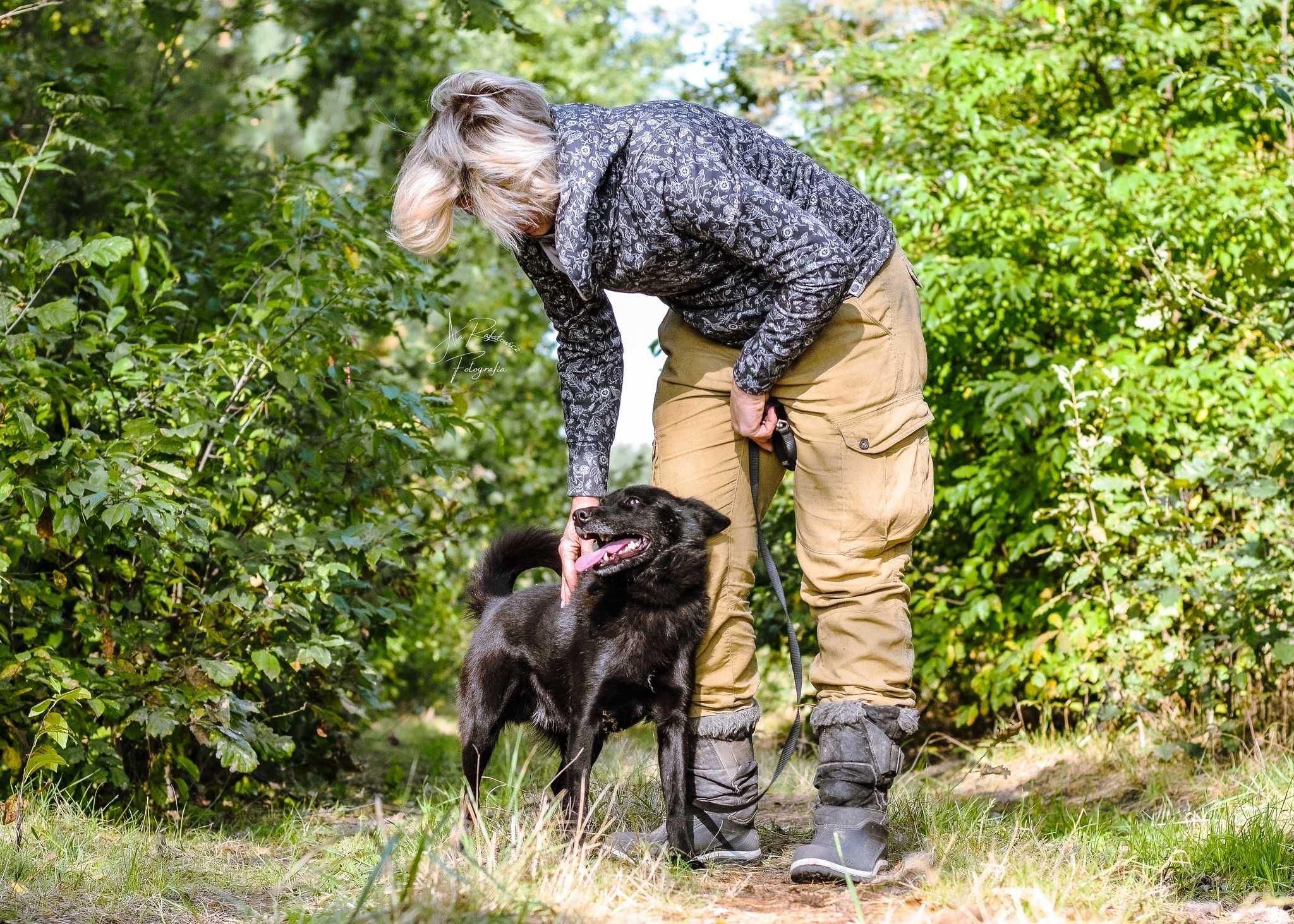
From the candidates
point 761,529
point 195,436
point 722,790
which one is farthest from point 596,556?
point 195,436

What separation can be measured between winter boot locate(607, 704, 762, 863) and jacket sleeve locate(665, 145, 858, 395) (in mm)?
1051

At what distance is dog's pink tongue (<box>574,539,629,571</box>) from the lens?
316 centimetres

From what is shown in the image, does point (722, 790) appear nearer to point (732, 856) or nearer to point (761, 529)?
point (732, 856)

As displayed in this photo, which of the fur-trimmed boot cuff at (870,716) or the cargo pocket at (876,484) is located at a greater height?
the cargo pocket at (876,484)

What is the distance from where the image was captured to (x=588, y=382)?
127 inches

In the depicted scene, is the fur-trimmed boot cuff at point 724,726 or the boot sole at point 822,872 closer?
the boot sole at point 822,872

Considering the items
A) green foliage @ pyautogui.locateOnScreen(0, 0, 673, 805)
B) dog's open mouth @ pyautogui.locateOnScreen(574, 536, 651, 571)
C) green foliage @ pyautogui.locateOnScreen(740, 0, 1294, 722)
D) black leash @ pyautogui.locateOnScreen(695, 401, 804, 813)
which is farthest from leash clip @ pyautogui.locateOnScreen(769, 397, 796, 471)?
green foliage @ pyautogui.locateOnScreen(740, 0, 1294, 722)

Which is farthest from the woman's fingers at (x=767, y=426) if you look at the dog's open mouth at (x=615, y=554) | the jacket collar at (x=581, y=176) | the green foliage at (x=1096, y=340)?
the green foliage at (x=1096, y=340)

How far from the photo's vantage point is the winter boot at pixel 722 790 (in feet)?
10.0

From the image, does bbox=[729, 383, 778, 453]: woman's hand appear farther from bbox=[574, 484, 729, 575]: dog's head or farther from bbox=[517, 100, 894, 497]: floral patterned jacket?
bbox=[574, 484, 729, 575]: dog's head

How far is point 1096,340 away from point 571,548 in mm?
3050

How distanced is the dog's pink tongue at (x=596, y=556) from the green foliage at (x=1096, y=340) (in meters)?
2.08

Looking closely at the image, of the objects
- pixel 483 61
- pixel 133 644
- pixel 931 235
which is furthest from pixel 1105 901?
pixel 483 61

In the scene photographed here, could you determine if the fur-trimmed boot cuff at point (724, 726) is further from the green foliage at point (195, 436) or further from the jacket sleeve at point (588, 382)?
the green foliage at point (195, 436)
